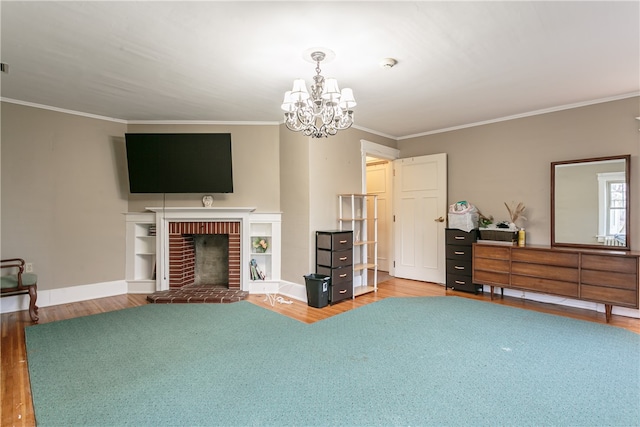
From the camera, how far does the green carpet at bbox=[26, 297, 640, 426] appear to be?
180 centimetres

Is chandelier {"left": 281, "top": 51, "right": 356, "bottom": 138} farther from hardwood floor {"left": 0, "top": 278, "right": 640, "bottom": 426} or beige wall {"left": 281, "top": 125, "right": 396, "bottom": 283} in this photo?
hardwood floor {"left": 0, "top": 278, "right": 640, "bottom": 426}

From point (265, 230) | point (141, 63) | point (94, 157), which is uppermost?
point (141, 63)

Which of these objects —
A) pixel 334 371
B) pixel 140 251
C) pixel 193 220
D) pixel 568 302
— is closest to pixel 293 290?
pixel 193 220

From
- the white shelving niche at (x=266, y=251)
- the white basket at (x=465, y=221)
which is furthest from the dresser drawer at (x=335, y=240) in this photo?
the white basket at (x=465, y=221)

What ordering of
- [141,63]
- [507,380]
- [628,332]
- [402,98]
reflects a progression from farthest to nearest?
[402,98] → [628,332] → [141,63] → [507,380]

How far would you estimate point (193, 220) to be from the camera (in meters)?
4.52

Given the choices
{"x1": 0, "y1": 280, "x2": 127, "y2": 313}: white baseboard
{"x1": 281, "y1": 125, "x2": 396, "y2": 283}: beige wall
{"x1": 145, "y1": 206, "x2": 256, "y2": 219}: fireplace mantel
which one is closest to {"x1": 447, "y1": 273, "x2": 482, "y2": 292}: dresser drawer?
{"x1": 281, "y1": 125, "x2": 396, "y2": 283}: beige wall

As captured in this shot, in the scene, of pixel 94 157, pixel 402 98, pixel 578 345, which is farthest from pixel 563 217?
pixel 94 157

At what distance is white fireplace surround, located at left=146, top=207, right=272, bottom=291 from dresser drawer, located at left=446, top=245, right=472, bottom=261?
9.73ft

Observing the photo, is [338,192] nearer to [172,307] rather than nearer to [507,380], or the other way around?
[172,307]

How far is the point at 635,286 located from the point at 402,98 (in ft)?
10.00

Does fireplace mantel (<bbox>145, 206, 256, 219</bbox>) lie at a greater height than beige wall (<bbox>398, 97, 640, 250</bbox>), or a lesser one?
lesser

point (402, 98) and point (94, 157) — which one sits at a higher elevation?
point (402, 98)

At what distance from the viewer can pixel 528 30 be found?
2.28 meters
